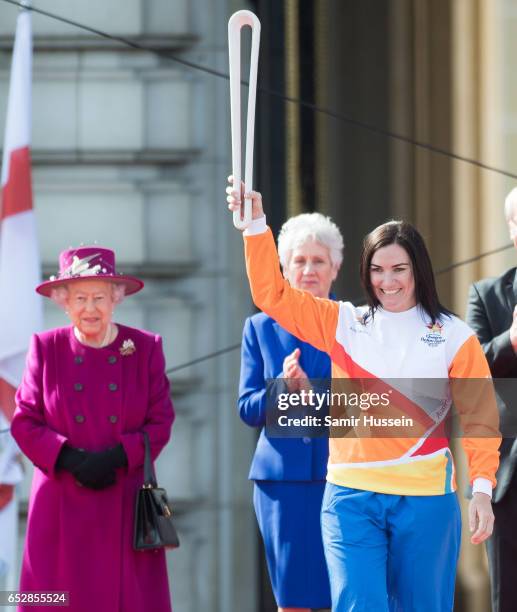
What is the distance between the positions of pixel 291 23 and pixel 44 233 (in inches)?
60.6

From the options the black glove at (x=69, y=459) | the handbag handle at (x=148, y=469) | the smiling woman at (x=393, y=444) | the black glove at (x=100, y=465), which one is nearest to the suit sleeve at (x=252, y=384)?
the handbag handle at (x=148, y=469)

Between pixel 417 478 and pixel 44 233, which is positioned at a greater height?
pixel 44 233

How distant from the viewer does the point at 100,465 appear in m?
4.51

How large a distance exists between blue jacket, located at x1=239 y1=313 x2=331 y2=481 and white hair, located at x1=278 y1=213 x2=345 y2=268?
26 cm

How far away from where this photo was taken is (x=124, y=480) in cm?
462

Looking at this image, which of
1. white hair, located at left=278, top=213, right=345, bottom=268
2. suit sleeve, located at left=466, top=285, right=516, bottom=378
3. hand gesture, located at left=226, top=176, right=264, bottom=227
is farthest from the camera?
white hair, located at left=278, top=213, right=345, bottom=268

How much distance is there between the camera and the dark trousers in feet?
14.8

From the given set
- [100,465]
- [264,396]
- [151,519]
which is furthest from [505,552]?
[100,465]

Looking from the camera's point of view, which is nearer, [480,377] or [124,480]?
[480,377]

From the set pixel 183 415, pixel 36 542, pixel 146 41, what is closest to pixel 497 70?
pixel 146 41

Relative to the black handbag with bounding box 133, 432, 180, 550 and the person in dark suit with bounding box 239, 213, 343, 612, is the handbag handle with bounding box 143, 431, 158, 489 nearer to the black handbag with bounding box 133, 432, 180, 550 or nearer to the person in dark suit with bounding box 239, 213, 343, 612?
the black handbag with bounding box 133, 432, 180, 550

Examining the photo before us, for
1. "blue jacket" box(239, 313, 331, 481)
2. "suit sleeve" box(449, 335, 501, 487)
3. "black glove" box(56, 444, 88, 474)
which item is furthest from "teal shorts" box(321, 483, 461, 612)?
"black glove" box(56, 444, 88, 474)

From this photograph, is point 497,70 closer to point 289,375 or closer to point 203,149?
point 203,149

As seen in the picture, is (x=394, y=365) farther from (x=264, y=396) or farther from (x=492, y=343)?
(x=264, y=396)
